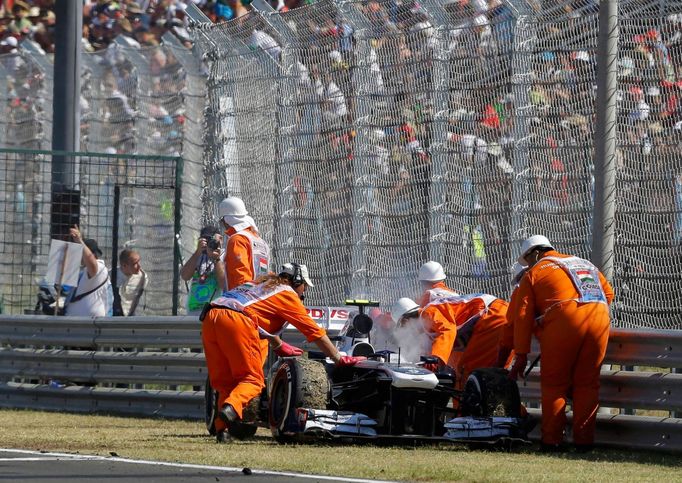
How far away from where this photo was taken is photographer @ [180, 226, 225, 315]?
14445 mm

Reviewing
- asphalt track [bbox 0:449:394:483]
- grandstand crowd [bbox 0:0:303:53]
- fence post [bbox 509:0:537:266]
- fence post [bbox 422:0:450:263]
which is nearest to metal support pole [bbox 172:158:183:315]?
fence post [bbox 422:0:450:263]

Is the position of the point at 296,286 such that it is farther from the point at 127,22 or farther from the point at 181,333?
the point at 127,22

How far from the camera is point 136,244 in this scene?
59.2 ft

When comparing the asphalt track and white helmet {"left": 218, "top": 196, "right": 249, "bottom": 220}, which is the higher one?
white helmet {"left": 218, "top": 196, "right": 249, "bottom": 220}

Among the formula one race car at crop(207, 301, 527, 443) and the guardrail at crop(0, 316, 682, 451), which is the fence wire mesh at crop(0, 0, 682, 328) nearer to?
the guardrail at crop(0, 316, 682, 451)

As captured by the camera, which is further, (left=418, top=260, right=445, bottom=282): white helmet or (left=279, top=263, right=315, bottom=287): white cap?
(left=418, top=260, right=445, bottom=282): white helmet

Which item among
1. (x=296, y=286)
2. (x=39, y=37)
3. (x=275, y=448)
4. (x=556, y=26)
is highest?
(x=39, y=37)

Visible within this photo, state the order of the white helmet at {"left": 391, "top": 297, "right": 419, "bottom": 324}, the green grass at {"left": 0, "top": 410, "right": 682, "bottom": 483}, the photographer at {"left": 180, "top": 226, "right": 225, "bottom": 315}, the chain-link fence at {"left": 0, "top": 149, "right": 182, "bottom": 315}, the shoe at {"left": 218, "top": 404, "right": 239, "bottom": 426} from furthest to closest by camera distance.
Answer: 1. the chain-link fence at {"left": 0, "top": 149, "right": 182, "bottom": 315}
2. the photographer at {"left": 180, "top": 226, "right": 225, "bottom": 315}
3. the white helmet at {"left": 391, "top": 297, "right": 419, "bottom": 324}
4. the shoe at {"left": 218, "top": 404, "right": 239, "bottom": 426}
5. the green grass at {"left": 0, "top": 410, "right": 682, "bottom": 483}

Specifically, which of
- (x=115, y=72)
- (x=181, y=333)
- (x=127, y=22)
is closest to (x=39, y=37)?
(x=127, y=22)

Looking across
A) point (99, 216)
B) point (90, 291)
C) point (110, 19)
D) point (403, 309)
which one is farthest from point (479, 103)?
point (110, 19)

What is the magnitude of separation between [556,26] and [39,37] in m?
16.1

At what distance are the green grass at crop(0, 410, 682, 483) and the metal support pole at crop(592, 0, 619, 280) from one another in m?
1.60

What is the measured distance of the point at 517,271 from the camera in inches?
483

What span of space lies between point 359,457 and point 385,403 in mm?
1146
